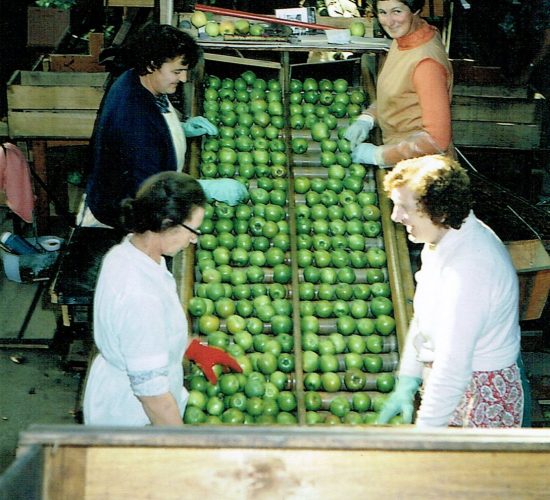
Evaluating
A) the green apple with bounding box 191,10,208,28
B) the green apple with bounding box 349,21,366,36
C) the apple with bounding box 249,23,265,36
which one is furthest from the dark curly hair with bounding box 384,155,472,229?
the green apple with bounding box 191,10,208,28

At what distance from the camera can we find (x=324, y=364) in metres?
3.94

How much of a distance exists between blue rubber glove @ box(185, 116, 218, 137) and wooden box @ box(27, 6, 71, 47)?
5.27 meters

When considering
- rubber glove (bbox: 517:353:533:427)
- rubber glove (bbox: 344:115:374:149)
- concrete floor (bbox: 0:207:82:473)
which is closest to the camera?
rubber glove (bbox: 517:353:533:427)

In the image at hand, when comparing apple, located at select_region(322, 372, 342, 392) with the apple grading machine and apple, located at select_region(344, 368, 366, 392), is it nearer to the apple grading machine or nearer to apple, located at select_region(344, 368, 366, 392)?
apple, located at select_region(344, 368, 366, 392)

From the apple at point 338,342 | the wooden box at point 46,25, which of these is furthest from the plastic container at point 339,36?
the wooden box at point 46,25

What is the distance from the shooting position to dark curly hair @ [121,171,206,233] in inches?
→ 97.7

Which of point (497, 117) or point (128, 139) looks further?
point (497, 117)

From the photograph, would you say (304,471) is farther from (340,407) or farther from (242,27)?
(242,27)

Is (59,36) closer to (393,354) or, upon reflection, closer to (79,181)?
(79,181)

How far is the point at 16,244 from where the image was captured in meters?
6.58

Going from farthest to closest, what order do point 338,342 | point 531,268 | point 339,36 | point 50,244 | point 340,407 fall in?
1. point 50,244
2. point 339,36
3. point 531,268
4. point 338,342
5. point 340,407

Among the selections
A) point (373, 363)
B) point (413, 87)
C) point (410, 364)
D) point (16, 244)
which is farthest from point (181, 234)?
point (16, 244)

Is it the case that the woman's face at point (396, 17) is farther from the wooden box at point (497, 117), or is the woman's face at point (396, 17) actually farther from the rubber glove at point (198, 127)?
the wooden box at point (497, 117)

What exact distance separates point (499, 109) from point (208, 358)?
5175 mm
